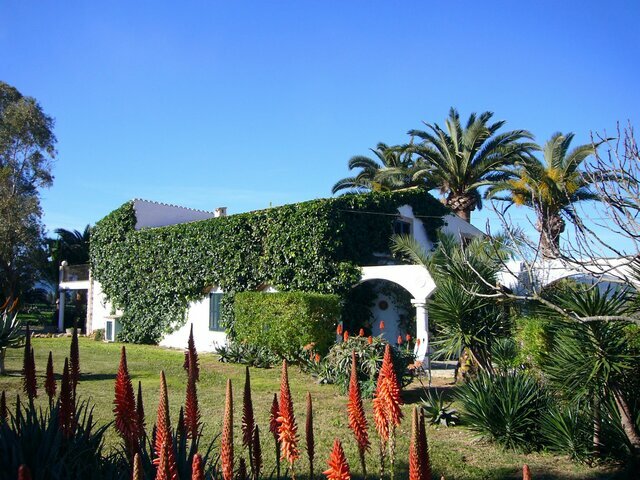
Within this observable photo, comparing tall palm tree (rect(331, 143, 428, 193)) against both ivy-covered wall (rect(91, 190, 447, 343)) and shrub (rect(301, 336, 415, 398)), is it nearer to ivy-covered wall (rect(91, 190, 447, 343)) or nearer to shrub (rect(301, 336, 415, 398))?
ivy-covered wall (rect(91, 190, 447, 343))

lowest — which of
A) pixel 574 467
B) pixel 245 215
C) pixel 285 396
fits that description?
pixel 574 467

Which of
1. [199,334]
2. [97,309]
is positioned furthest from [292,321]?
[97,309]

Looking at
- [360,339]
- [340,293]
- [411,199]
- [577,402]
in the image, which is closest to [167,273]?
[340,293]

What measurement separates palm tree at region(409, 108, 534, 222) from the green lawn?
12235 mm

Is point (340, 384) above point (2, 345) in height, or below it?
below

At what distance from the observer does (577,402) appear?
270 inches

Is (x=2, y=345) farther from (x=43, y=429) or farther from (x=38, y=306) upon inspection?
(x=38, y=306)

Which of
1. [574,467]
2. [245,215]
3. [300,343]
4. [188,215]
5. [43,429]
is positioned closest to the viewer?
[43,429]

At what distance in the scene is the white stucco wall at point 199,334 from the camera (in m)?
20.8

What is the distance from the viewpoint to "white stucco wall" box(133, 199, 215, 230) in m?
25.7

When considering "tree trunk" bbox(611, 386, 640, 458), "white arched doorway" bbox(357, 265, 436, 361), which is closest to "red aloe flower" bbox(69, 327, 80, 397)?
"tree trunk" bbox(611, 386, 640, 458)

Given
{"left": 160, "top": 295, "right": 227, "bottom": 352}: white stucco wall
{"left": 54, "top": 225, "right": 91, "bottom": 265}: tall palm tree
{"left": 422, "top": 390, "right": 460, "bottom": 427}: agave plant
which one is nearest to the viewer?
{"left": 422, "top": 390, "right": 460, "bottom": 427}: agave plant

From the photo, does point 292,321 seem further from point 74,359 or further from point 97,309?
point 97,309

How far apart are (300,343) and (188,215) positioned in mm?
13824
